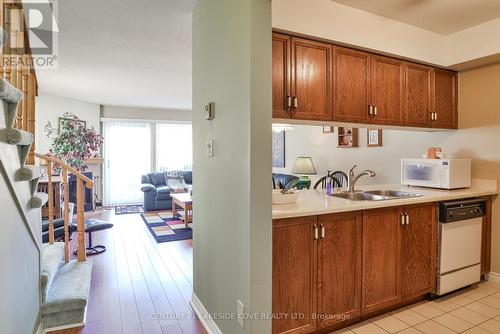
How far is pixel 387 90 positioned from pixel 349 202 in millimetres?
1174

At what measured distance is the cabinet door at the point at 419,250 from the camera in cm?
237

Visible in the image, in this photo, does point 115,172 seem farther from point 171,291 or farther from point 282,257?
point 282,257

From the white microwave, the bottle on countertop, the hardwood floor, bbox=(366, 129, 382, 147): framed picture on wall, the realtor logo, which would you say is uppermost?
the realtor logo

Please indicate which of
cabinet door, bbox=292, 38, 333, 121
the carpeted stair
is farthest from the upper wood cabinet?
the carpeted stair

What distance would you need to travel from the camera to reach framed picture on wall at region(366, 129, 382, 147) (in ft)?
12.3

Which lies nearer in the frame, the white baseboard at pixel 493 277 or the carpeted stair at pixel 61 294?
the carpeted stair at pixel 61 294

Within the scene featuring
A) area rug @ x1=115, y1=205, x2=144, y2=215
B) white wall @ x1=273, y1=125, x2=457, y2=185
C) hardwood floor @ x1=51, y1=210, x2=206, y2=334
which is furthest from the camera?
area rug @ x1=115, y1=205, x2=144, y2=215

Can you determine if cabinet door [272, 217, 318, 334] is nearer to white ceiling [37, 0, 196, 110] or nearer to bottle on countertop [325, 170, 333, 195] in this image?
bottle on countertop [325, 170, 333, 195]

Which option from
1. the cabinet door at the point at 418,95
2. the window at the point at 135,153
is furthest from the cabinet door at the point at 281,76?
the window at the point at 135,153

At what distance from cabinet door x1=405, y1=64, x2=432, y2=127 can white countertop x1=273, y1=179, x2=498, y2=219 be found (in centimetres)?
71

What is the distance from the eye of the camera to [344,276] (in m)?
2.05

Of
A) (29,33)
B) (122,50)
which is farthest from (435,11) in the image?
(29,33)

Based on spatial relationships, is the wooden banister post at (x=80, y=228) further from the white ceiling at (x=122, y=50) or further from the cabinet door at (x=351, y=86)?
the cabinet door at (x=351, y=86)

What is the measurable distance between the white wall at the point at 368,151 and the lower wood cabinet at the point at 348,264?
1134mm
